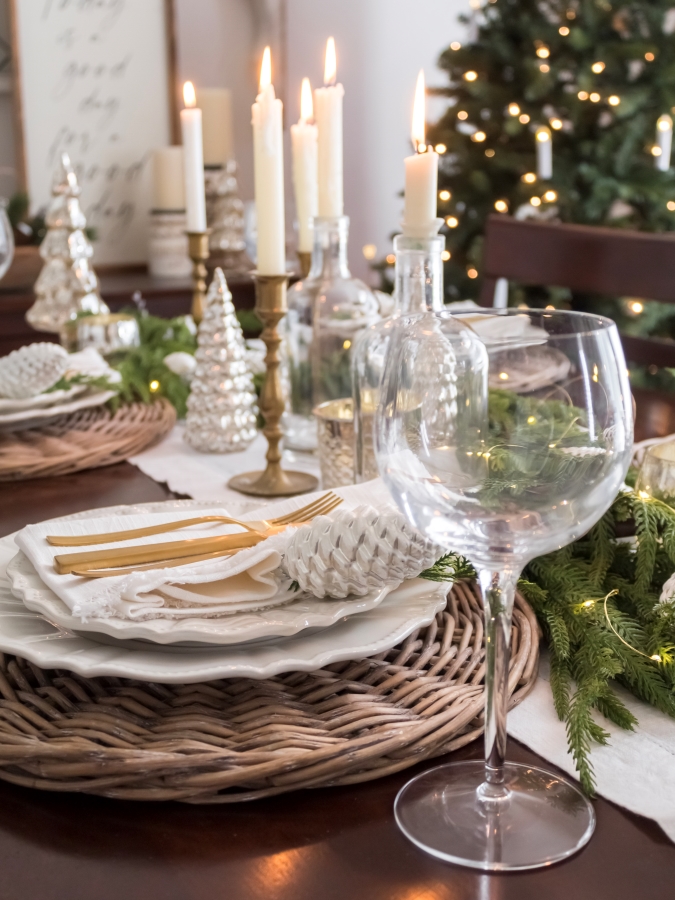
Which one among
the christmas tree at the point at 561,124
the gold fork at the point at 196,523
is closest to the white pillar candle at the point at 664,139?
the christmas tree at the point at 561,124

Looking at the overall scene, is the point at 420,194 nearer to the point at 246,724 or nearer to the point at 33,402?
the point at 246,724

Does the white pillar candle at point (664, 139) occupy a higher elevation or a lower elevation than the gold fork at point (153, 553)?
higher

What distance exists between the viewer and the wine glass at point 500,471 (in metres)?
0.42

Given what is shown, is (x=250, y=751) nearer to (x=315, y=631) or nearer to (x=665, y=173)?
(x=315, y=631)

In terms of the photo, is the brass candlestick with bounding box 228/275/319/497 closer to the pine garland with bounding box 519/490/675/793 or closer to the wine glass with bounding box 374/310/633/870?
the pine garland with bounding box 519/490/675/793

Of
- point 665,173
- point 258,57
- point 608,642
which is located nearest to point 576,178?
point 665,173

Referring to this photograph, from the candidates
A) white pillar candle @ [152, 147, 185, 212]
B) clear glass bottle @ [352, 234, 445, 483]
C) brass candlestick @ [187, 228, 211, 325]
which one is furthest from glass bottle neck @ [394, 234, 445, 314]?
white pillar candle @ [152, 147, 185, 212]

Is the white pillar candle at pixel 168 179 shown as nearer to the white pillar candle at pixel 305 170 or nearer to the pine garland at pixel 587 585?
the white pillar candle at pixel 305 170

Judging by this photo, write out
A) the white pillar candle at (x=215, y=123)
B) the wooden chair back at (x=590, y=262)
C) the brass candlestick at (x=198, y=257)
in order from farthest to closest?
the white pillar candle at (x=215, y=123)
the wooden chair back at (x=590, y=262)
the brass candlestick at (x=198, y=257)

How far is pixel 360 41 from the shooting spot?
10.7 ft

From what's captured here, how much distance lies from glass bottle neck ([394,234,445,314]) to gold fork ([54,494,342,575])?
23 centimetres

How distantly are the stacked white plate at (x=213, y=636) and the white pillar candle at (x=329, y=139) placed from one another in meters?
0.50

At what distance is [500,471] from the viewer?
474 millimetres

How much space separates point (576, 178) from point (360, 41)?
3.71ft
